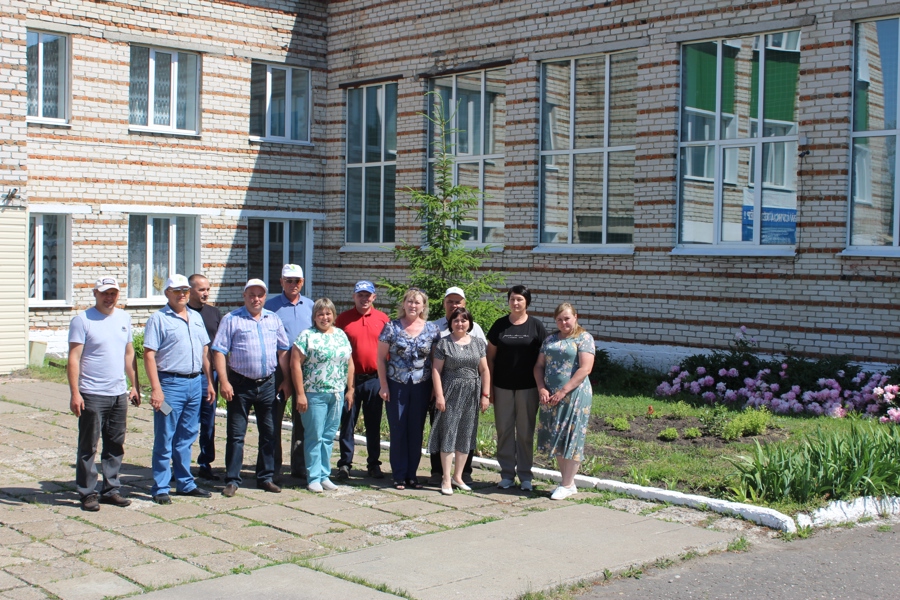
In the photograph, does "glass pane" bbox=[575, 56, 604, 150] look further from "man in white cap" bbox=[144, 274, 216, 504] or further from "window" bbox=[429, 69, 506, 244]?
"man in white cap" bbox=[144, 274, 216, 504]

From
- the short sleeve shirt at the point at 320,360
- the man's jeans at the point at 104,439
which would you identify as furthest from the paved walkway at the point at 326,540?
the short sleeve shirt at the point at 320,360

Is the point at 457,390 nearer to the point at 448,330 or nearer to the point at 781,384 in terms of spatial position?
the point at 448,330

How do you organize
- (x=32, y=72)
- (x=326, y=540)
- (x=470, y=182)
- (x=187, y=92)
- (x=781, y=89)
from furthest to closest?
(x=187, y=92) < (x=470, y=182) < (x=32, y=72) < (x=781, y=89) < (x=326, y=540)

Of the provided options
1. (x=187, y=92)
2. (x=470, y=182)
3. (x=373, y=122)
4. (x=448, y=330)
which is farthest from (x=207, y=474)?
(x=373, y=122)

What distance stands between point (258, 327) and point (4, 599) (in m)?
3.33

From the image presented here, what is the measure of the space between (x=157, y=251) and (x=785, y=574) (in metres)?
15.2

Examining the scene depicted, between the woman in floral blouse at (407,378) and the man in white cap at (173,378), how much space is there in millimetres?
1607

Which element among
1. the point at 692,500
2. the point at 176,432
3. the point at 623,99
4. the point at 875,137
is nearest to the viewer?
the point at 692,500

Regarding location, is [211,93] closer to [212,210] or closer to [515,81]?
[212,210]

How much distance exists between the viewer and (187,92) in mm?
19734

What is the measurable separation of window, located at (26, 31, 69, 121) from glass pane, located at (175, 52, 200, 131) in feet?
7.09

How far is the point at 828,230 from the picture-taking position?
14.0 m

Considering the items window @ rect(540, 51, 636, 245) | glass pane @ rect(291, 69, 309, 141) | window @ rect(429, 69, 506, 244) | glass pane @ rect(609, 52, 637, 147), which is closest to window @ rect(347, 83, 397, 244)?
glass pane @ rect(291, 69, 309, 141)

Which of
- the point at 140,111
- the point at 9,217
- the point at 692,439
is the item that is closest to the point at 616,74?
the point at 692,439
